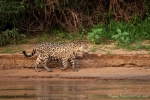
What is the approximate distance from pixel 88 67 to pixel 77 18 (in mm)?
2261

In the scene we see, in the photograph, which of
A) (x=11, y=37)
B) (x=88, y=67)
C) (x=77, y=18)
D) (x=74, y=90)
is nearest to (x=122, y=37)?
(x=88, y=67)

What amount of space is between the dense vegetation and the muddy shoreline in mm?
1034

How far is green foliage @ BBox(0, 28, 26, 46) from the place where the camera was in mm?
15500

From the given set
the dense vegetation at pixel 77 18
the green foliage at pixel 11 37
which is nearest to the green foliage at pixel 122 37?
the dense vegetation at pixel 77 18

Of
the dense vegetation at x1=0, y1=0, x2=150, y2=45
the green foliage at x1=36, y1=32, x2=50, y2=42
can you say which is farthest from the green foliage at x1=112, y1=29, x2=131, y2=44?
the green foliage at x1=36, y1=32, x2=50, y2=42

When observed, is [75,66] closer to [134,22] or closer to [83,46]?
[83,46]

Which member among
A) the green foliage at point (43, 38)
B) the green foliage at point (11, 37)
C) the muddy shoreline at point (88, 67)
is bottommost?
the muddy shoreline at point (88, 67)

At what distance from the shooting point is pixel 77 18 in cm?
1644

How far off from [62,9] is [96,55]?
97.0 inches

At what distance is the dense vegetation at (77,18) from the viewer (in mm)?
15883

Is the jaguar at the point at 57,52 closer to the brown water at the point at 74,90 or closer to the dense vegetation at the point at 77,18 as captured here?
the brown water at the point at 74,90

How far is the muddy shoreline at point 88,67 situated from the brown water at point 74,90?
38 cm

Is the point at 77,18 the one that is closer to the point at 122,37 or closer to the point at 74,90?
the point at 122,37

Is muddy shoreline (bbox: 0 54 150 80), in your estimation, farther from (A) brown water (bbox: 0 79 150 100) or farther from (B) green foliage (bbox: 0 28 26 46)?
(B) green foliage (bbox: 0 28 26 46)
